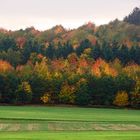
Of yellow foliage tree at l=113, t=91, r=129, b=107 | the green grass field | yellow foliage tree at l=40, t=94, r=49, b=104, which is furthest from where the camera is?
yellow foliage tree at l=40, t=94, r=49, b=104

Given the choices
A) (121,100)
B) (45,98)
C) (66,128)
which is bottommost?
(66,128)

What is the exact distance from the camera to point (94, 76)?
122 meters

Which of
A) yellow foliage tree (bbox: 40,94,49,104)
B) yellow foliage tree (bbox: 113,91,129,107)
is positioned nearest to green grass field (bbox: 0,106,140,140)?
yellow foliage tree (bbox: 113,91,129,107)

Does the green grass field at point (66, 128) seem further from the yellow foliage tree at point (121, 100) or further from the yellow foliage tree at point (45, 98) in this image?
the yellow foliage tree at point (45, 98)

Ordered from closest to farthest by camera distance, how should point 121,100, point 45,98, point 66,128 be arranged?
point 66,128
point 121,100
point 45,98

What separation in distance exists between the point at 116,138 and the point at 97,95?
82.7 m

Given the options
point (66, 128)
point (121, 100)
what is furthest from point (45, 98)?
point (66, 128)

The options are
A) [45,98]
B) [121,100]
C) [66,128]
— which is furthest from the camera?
[45,98]

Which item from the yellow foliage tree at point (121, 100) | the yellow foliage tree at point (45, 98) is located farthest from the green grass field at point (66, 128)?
the yellow foliage tree at point (45, 98)

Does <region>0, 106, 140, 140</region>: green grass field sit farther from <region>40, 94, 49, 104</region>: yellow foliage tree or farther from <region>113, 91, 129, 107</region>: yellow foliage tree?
<region>40, 94, 49, 104</region>: yellow foliage tree

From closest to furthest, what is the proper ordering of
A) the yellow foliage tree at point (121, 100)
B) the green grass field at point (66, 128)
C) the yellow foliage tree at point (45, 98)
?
the green grass field at point (66, 128) → the yellow foliage tree at point (121, 100) → the yellow foliage tree at point (45, 98)

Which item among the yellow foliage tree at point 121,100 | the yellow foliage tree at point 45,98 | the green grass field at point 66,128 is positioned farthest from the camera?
the yellow foliage tree at point 45,98

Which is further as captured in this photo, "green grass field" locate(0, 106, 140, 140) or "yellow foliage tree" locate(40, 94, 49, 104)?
"yellow foliage tree" locate(40, 94, 49, 104)

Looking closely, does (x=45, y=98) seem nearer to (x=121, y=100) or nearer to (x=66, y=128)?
(x=121, y=100)
